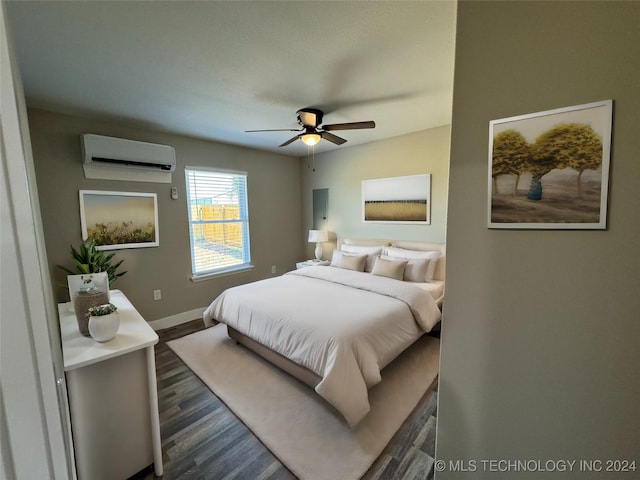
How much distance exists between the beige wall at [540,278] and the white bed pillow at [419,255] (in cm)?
226

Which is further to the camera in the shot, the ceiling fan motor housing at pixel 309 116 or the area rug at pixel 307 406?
the ceiling fan motor housing at pixel 309 116

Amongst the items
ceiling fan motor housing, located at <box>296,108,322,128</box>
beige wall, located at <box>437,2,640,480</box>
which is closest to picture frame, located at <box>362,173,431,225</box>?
ceiling fan motor housing, located at <box>296,108,322,128</box>

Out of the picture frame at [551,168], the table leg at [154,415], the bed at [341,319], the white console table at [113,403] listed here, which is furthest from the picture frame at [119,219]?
the picture frame at [551,168]

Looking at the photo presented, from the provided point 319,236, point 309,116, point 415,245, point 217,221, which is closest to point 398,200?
point 415,245

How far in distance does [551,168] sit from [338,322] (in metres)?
1.62

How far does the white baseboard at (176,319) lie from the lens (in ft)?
10.9

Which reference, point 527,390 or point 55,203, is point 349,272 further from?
point 55,203

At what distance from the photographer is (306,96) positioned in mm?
2326

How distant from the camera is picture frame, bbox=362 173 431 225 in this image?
358 centimetres

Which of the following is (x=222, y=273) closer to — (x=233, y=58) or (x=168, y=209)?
(x=168, y=209)

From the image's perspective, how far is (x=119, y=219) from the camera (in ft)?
9.76

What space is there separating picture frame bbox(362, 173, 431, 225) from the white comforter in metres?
1.21

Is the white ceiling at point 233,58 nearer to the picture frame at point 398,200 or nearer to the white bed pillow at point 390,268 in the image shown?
the picture frame at point 398,200

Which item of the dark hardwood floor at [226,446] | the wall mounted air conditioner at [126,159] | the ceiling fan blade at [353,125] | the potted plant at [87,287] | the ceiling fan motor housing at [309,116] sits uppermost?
the ceiling fan motor housing at [309,116]
